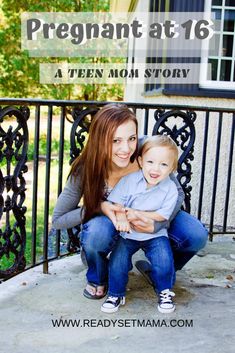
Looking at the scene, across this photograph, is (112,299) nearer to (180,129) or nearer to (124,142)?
(124,142)

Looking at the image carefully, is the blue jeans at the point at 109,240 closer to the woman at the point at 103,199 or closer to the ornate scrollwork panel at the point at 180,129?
the woman at the point at 103,199

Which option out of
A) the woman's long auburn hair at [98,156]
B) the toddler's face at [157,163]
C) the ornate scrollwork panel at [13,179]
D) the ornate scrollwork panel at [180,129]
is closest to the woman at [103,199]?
the woman's long auburn hair at [98,156]

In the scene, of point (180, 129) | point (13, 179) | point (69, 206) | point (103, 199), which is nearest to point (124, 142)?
point (103, 199)

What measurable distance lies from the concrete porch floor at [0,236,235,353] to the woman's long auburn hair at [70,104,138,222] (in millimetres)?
479

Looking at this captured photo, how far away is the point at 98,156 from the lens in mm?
2613

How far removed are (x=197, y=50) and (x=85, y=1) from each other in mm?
8241

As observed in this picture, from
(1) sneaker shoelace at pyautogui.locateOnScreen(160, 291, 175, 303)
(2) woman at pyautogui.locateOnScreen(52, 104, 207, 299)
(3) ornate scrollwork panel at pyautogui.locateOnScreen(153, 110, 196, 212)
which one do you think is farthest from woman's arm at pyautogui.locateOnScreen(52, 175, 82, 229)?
(3) ornate scrollwork panel at pyautogui.locateOnScreen(153, 110, 196, 212)

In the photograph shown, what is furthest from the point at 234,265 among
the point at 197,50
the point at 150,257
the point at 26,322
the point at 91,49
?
the point at 91,49

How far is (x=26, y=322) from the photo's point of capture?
244 centimetres

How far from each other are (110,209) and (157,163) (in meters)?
0.33

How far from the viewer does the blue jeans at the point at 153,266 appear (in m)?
2.57

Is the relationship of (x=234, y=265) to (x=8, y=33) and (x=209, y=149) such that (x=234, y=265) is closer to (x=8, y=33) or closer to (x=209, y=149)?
(x=209, y=149)

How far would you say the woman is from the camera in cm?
258

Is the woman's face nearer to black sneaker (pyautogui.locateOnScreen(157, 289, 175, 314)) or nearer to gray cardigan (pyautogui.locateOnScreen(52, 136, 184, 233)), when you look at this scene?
gray cardigan (pyautogui.locateOnScreen(52, 136, 184, 233))
